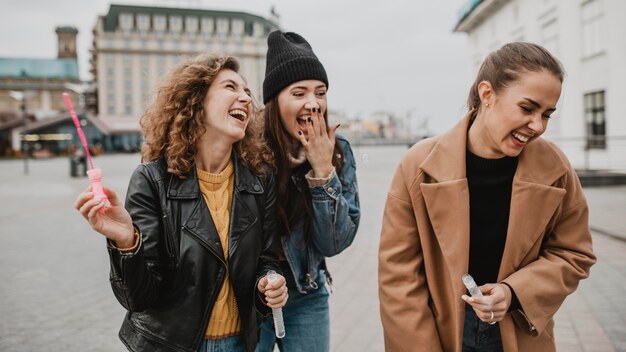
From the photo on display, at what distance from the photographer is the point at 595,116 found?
19.7 meters

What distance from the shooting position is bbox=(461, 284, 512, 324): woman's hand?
5.77ft

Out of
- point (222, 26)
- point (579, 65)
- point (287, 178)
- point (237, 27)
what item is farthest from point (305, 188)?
point (237, 27)

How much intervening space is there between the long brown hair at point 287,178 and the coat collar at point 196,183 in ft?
0.48

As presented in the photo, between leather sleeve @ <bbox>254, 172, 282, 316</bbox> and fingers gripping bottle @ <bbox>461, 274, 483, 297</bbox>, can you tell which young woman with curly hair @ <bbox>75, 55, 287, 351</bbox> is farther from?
fingers gripping bottle @ <bbox>461, 274, 483, 297</bbox>

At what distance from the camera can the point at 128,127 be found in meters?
66.2

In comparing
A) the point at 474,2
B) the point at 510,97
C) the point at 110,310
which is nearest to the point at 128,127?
the point at 474,2

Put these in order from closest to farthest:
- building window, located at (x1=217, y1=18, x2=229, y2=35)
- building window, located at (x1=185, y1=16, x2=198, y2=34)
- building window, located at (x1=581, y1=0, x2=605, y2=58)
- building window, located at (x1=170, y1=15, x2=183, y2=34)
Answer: building window, located at (x1=581, y1=0, x2=605, y2=58)
building window, located at (x1=170, y1=15, x2=183, y2=34)
building window, located at (x1=185, y1=16, x2=198, y2=34)
building window, located at (x1=217, y1=18, x2=229, y2=35)

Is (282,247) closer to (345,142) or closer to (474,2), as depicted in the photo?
(345,142)

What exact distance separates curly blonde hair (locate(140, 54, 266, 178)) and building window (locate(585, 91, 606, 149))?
63.6ft

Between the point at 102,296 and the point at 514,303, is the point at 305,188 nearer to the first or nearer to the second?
the point at 514,303

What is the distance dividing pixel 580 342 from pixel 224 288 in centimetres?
343

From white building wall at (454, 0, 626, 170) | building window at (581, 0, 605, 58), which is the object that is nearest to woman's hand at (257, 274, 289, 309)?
white building wall at (454, 0, 626, 170)

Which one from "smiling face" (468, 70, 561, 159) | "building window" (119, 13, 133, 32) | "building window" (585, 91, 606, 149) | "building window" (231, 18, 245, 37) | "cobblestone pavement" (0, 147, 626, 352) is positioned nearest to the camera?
"smiling face" (468, 70, 561, 159)

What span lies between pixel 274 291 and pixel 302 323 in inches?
21.2
